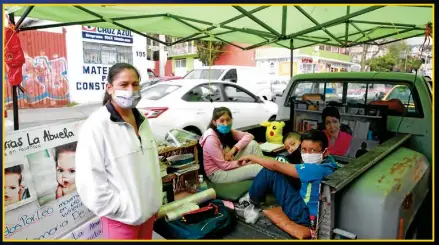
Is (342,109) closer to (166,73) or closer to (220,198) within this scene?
(220,198)

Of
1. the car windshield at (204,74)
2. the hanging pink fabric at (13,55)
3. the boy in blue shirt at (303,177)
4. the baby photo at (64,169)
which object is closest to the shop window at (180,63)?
the car windshield at (204,74)

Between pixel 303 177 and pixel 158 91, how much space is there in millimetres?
3896

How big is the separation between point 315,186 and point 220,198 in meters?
1.10

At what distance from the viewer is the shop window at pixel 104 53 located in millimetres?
10406

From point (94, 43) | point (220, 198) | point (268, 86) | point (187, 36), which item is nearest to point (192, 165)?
point (220, 198)

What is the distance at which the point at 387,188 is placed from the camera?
6.28ft

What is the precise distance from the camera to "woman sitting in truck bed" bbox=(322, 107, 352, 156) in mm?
3836

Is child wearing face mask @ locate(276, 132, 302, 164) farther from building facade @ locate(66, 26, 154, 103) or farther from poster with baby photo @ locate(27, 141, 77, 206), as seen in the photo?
building facade @ locate(66, 26, 154, 103)

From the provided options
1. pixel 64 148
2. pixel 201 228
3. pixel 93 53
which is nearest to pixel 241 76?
pixel 93 53

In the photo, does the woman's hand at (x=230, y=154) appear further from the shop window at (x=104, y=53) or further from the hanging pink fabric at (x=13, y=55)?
the shop window at (x=104, y=53)

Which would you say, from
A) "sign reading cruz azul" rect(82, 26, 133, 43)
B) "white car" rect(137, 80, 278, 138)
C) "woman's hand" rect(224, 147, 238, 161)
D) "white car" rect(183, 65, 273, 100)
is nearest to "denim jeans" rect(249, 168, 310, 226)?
"woman's hand" rect(224, 147, 238, 161)

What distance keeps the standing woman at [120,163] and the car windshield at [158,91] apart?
355 centimetres

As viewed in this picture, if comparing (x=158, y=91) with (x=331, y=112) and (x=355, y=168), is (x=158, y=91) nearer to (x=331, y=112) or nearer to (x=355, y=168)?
(x=331, y=112)

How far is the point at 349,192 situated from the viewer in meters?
1.94
